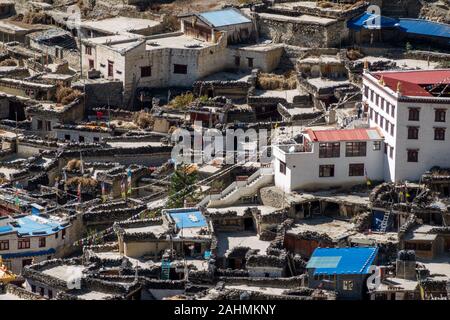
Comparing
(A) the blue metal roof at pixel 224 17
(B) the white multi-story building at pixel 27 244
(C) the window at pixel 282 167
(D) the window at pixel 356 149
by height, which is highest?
(A) the blue metal roof at pixel 224 17

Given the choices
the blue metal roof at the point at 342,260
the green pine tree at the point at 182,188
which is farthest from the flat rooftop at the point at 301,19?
the blue metal roof at the point at 342,260

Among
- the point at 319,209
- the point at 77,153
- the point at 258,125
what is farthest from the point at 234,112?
the point at 319,209

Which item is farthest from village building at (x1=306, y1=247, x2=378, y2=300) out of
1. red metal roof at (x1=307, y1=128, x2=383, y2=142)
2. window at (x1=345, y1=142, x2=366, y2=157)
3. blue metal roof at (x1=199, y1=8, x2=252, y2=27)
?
blue metal roof at (x1=199, y1=8, x2=252, y2=27)

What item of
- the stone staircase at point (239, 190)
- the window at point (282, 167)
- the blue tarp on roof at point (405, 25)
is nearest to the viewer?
the window at point (282, 167)

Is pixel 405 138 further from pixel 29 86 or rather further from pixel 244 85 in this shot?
pixel 29 86

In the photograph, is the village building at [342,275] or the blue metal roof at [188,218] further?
the blue metal roof at [188,218]

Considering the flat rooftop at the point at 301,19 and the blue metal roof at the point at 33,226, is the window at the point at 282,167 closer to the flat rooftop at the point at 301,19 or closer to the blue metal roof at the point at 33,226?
the blue metal roof at the point at 33,226
